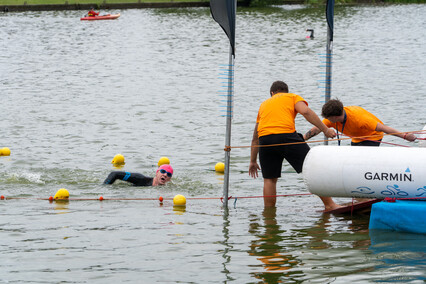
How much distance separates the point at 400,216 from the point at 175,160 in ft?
24.3

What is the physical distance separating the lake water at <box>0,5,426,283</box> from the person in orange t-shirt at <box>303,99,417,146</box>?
1172 millimetres

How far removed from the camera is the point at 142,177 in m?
14.0

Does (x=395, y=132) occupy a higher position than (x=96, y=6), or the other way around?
(x=96, y=6)

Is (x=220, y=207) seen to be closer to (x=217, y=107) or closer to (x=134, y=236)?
(x=134, y=236)

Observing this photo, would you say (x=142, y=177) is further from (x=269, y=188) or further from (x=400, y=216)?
(x=400, y=216)

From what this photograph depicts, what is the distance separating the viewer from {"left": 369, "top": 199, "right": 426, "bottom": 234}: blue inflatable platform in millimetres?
9844

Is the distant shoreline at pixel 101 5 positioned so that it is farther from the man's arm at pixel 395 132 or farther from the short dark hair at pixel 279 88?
the man's arm at pixel 395 132

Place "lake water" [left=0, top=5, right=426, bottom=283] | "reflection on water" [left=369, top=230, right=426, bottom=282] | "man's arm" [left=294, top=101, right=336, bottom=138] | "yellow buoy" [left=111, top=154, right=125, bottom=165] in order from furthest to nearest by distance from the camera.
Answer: "yellow buoy" [left=111, top=154, right=125, bottom=165]
"man's arm" [left=294, top=101, right=336, bottom=138]
"lake water" [left=0, top=5, right=426, bottom=283]
"reflection on water" [left=369, top=230, right=426, bottom=282]

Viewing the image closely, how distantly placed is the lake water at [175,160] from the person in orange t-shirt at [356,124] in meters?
1.17

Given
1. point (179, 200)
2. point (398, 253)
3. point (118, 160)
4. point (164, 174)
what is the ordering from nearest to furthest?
1. point (398, 253)
2. point (179, 200)
3. point (164, 174)
4. point (118, 160)

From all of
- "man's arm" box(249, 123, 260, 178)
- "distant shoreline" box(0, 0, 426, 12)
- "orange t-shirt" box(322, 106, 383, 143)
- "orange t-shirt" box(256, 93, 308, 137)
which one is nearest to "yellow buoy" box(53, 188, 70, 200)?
"man's arm" box(249, 123, 260, 178)

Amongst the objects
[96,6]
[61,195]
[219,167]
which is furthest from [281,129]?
[96,6]

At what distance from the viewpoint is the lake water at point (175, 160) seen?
915cm

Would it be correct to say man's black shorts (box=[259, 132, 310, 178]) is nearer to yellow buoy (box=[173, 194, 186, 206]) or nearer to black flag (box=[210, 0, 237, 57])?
black flag (box=[210, 0, 237, 57])
